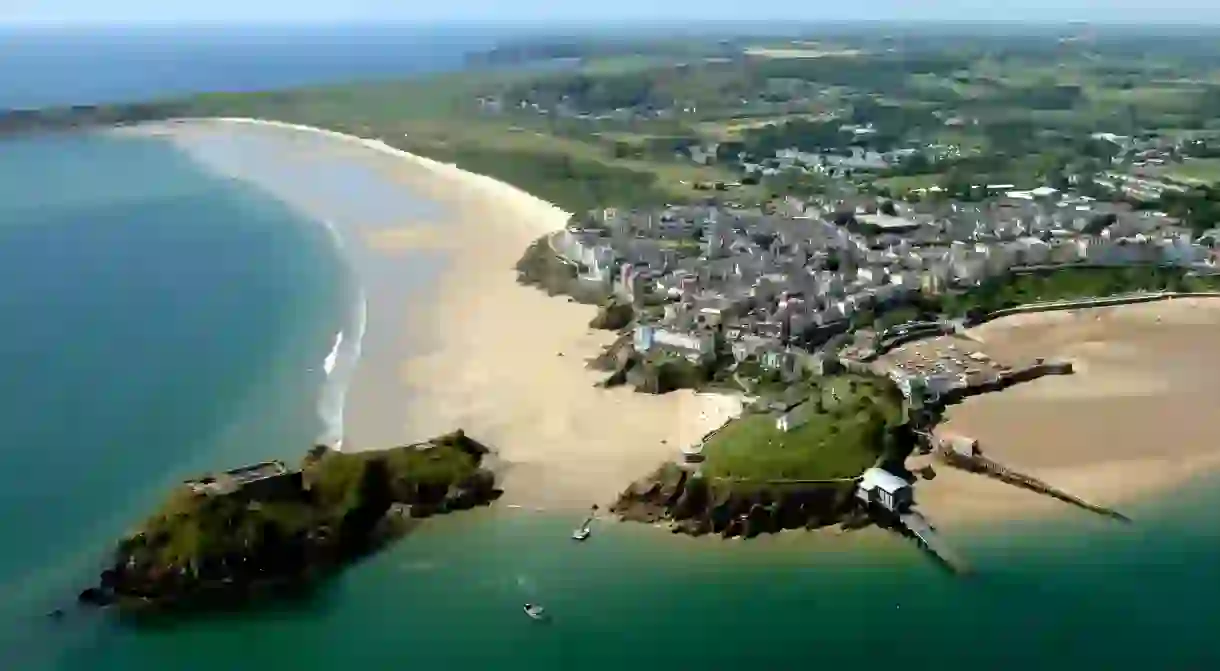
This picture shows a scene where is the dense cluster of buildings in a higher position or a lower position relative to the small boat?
higher

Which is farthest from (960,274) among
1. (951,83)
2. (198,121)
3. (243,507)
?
(951,83)

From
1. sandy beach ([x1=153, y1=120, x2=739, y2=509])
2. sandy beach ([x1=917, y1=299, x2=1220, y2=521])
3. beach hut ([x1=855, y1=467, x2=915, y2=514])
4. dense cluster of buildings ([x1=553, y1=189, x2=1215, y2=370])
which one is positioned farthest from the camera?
dense cluster of buildings ([x1=553, y1=189, x2=1215, y2=370])

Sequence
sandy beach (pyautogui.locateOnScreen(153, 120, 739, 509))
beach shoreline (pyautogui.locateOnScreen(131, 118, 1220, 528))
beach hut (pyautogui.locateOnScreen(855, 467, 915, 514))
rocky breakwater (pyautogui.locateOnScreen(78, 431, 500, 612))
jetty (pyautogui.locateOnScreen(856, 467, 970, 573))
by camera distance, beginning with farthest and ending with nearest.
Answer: sandy beach (pyautogui.locateOnScreen(153, 120, 739, 509)) → beach shoreline (pyautogui.locateOnScreen(131, 118, 1220, 528)) → beach hut (pyautogui.locateOnScreen(855, 467, 915, 514)) → jetty (pyautogui.locateOnScreen(856, 467, 970, 573)) → rocky breakwater (pyautogui.locateOnScreen(78, 431, 500, 612))

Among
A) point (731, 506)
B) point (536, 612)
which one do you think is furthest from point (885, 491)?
point (536, 612)

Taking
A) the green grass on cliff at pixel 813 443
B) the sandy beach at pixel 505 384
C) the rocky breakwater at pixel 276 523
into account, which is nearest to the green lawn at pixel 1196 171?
the sandy beach at pixel 505 384

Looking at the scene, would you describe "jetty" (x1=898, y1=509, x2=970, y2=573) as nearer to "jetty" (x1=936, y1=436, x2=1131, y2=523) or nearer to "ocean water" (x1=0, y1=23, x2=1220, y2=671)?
"ocean water" (x1=0, y1=23, x2=1220, y2=671)

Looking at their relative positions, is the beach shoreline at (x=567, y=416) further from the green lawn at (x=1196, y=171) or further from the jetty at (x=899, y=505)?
the green lawn at (x=1196, y=171)

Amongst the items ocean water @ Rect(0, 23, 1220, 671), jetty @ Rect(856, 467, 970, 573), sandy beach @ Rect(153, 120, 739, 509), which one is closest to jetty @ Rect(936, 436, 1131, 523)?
ocean water @ Rect(0, 23, 1220, 671)
